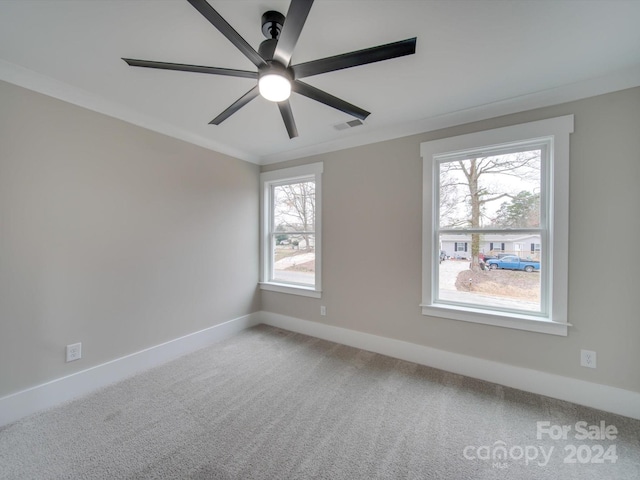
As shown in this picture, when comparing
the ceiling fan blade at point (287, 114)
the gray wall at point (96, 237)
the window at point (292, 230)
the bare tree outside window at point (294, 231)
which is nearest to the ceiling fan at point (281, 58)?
the ceiling fan blade at point (287, 114)

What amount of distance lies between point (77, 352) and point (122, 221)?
1.16 meters

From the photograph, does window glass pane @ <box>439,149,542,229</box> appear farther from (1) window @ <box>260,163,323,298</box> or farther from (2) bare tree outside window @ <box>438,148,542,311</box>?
(1) window @ <box>260,163,323,298</box>

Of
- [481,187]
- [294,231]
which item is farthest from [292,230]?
[481,187]

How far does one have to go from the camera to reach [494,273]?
2465 millimetres

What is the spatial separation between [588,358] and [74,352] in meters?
4.16

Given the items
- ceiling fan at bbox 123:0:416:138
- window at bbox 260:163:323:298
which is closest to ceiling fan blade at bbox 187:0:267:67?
ceiling fan at bbox 123:0:416:138

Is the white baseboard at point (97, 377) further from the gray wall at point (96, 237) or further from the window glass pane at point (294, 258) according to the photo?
the window glass pane at point (294, 258)

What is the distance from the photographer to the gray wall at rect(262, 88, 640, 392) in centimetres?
194

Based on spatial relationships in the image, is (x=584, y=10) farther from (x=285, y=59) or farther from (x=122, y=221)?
(x=122, y=221)

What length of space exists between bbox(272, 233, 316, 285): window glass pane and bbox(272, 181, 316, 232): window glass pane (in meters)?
0.13

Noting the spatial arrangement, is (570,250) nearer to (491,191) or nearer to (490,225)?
(490,225)

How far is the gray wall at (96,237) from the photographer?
190 cm

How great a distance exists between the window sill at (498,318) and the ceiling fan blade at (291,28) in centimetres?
248

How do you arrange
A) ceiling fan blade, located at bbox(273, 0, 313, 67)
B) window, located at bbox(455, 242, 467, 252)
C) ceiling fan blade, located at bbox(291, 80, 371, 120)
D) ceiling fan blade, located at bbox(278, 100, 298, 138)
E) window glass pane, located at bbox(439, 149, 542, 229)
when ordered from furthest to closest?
window, located at bbox(455, 242, 467, 252), window glass pane, located at bbox(439, 149, 542, 229), ceiling fan blade, located at bbox(278, 100, 298, 138), ceiling fan blade, located at bbox(291, 80, 371, 120), ceiling fan blade, located at bbox(273, 0, 313, 67)
